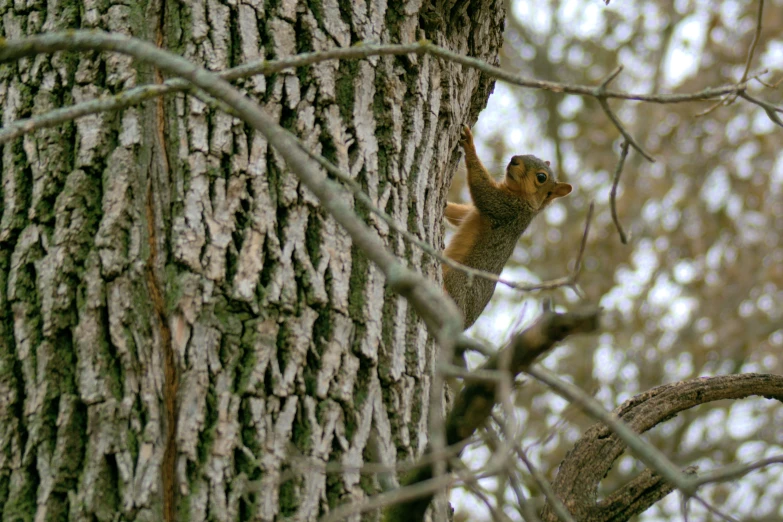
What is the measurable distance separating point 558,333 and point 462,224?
11.8 feet

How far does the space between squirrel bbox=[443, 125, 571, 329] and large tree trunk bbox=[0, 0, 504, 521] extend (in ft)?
7.30

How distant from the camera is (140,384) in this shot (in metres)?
1.62

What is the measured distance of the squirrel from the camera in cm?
438

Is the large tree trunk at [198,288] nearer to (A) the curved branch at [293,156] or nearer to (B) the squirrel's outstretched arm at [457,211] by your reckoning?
(A) the curved branch at [293,156]

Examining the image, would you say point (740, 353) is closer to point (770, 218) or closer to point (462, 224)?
point (770, 218)

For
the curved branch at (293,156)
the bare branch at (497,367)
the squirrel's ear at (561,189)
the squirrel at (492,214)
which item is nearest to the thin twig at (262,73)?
the curved branch at (293,156)

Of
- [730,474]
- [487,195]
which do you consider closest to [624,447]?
[730,474]

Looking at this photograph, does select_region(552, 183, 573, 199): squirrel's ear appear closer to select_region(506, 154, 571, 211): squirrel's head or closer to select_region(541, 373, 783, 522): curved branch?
select_region(506, 154, 571, 211): squirrel's head

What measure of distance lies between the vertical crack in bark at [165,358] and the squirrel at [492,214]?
2.49 m

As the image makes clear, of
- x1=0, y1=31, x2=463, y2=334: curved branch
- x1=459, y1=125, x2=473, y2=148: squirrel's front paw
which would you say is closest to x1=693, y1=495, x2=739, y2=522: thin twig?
x1=0, y1=31, x2=463, y2=334: curved branch

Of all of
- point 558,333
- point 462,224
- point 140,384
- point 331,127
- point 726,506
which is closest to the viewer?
point 558,333

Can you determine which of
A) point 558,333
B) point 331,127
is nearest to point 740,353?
point 331,127

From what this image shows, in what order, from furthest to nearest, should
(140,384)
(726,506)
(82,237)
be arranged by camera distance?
(726,506) → (82,237) → (140,384)

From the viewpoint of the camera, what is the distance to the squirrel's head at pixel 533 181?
15.4 ft
